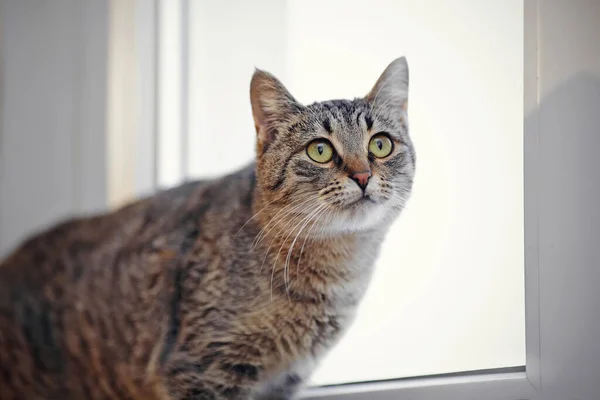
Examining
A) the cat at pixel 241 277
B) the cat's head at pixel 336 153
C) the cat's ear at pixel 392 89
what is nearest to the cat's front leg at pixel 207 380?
the cat at pixel 241 277

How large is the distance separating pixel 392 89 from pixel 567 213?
45cm

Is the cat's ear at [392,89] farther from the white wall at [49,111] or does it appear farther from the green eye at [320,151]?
the white wall at [49,111]

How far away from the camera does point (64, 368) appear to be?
1318 mm

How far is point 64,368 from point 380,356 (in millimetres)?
772

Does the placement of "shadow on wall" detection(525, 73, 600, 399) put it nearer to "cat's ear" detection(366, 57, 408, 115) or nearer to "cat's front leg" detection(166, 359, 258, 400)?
"cat's ear" detection(366, 57, 408, 115)

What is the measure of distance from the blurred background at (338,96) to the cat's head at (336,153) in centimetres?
9

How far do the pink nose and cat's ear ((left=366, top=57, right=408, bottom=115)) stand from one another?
0.17 meters

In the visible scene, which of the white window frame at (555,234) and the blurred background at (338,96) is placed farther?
the blurred background at (338,96)

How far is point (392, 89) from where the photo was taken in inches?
45.5

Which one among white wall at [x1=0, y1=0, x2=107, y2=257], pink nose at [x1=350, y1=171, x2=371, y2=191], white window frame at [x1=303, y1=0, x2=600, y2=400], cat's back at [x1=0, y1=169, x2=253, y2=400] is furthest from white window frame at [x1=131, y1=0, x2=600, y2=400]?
white wall at [x1=0, y1=0, x2=107, y2=257]

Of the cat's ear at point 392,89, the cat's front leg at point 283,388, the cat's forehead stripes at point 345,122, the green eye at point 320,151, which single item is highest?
the cat's ear at point 392,89

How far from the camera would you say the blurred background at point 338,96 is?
123 centimetres

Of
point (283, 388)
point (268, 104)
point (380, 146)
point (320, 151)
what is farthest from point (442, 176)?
point (283, 388)

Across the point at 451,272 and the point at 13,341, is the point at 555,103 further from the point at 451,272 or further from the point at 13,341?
the point at 13,341
